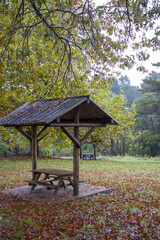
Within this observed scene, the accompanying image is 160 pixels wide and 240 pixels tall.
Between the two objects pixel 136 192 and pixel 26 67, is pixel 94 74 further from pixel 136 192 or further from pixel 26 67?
pixel 136 192

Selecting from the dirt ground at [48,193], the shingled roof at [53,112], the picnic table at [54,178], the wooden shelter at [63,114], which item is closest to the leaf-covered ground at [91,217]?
the dirt ground at [48,193]

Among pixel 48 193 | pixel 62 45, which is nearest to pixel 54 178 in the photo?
pixel 48 193

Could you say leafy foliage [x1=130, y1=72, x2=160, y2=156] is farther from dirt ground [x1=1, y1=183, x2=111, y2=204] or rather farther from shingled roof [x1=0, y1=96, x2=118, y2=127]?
dirt ground [x1=1, y1=183, x2=111, y2=204]

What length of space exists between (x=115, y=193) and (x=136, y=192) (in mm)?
847

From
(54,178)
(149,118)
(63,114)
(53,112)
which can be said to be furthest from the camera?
(149,118)

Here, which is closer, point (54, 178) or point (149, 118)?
point (54, 178)

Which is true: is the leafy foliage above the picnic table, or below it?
above

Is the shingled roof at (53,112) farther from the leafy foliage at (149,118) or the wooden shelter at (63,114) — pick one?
the leafy foliage at (149,118)

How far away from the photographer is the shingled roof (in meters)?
7.36

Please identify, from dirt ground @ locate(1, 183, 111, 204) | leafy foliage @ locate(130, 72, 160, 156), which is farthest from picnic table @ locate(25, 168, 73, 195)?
leafy foliage @ locate(130, 72, 160, 156)

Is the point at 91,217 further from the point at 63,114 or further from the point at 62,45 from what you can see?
the point at 62,45

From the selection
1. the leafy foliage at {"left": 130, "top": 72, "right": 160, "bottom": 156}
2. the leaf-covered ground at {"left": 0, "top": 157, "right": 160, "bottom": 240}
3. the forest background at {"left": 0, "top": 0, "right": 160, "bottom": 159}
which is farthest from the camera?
the leafy foliage at {"left": 130, "top": 72, "right": 160, "bottom": 156}

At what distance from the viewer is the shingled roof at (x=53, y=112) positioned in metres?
7.36

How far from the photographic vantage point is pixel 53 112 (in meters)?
7.61
